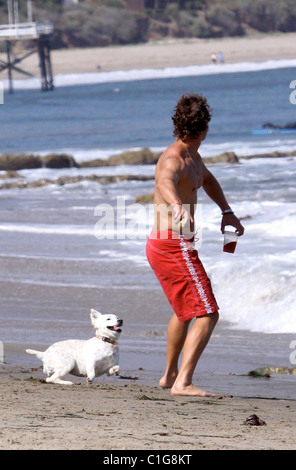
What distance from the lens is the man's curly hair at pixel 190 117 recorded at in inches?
193

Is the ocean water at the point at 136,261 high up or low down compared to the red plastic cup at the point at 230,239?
down

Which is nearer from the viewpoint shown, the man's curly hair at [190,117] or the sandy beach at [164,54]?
the man's curly hair at [190,117]

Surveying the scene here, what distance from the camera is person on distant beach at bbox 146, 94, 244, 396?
4766mm

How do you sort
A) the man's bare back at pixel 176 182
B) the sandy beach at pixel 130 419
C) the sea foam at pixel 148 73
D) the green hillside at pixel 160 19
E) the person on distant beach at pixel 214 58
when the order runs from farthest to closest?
1. the green hillside at pixel 160 19
2. the person on distant beach at pixel 214 58
3. the sea foam at pixel 148 73
4. the man's bare back at pixel 176 182
5. the sandy beach at pixel 130 419

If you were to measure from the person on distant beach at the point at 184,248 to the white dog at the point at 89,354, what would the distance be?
0.47 m

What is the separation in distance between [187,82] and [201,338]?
60.9 meters

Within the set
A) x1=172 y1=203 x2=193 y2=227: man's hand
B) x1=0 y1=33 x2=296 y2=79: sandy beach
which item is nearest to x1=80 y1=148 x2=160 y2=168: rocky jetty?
x1=172 y1=203 x2=193 y2=227: man's hand

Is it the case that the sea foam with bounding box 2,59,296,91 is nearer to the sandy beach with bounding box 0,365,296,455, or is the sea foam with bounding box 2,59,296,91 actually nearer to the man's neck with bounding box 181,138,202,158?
the man's neck with bounding box 181,138,202,158

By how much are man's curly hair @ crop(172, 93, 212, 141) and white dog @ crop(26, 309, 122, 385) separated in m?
1.16

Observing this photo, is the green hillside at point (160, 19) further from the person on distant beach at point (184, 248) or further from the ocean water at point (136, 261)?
the person on distant beach at point (184, 248)

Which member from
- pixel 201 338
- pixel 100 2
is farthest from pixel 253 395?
pixel 100 2

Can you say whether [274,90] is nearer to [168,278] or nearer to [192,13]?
[192,13]

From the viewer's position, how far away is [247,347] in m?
7.07

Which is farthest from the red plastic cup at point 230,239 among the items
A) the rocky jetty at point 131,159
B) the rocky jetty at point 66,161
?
the rocky jetty at point 131,159
